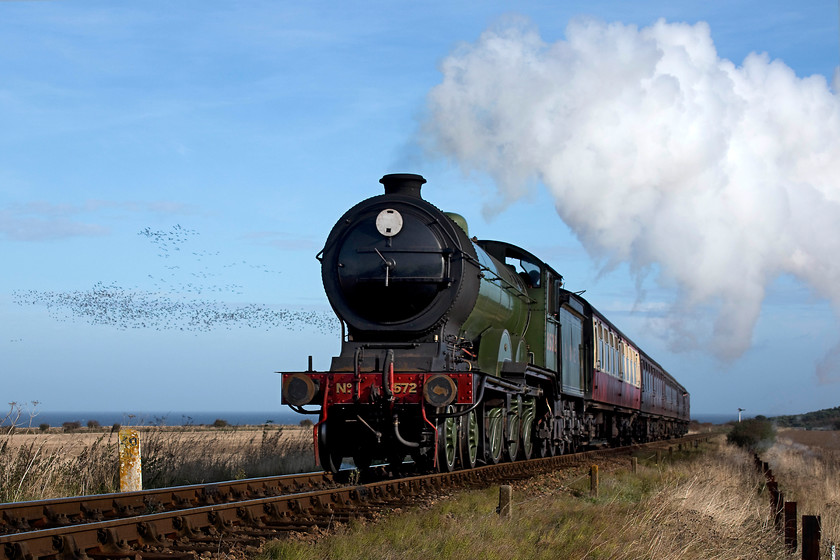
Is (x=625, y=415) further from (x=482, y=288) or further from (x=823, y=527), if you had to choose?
(x=482, y=288)

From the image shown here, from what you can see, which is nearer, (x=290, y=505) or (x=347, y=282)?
(x=290, y=505)

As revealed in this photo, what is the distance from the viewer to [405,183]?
12625mm

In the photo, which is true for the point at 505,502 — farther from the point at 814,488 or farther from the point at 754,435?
the point at 754,435

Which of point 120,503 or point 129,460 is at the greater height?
point 129,460

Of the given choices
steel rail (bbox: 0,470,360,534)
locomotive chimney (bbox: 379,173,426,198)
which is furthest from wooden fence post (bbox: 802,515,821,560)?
locomotive chimney (bbox: 379,173,426,198)

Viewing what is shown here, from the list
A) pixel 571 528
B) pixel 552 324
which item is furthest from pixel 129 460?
pixel 552 324

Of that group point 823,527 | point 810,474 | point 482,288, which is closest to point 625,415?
point 810,474

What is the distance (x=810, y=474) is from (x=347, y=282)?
16.2m

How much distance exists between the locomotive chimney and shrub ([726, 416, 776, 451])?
28.7 metres

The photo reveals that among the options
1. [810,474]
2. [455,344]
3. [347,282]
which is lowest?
[810,474]

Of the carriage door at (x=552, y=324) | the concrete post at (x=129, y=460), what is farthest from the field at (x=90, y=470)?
the carriage door at (x=552, y=324)

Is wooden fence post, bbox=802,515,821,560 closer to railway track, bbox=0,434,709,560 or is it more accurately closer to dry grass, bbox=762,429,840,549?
dry grass, bbox=762,429,840,549

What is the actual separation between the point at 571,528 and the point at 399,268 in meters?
4.65

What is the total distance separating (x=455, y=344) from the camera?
12312mm
